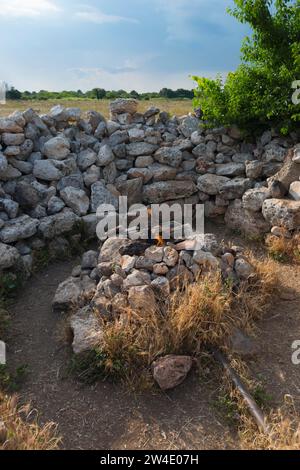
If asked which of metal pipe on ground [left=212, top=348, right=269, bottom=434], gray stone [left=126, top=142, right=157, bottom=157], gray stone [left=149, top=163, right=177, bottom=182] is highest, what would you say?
gray stone [left=126, top=142, right=157, bottom=157]

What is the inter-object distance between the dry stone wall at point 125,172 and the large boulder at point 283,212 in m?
0.02

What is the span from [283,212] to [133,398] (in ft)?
12.9

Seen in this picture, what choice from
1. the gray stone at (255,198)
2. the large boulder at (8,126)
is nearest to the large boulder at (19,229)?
the large boulder at (8,126)

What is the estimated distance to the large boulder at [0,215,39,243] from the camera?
6648 mm

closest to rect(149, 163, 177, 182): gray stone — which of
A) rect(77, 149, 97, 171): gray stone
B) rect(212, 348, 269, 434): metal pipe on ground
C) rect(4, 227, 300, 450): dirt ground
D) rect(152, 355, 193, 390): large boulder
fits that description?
rect(77, 149, 97, 171): gray stone

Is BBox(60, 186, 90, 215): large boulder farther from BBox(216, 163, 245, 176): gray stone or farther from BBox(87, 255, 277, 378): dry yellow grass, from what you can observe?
BBox(87, 255, 277, 378): dry yellow grass

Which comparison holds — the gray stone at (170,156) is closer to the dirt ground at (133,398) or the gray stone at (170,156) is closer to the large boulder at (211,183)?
the large boulder at (211,183)

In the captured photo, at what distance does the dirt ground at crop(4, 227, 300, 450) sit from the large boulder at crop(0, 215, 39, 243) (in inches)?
52.7

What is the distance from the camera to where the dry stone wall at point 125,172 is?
7.18 m

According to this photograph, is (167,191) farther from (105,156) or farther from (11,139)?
(11,139)

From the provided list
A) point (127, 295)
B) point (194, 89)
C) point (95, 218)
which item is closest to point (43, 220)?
point (95, 218)
